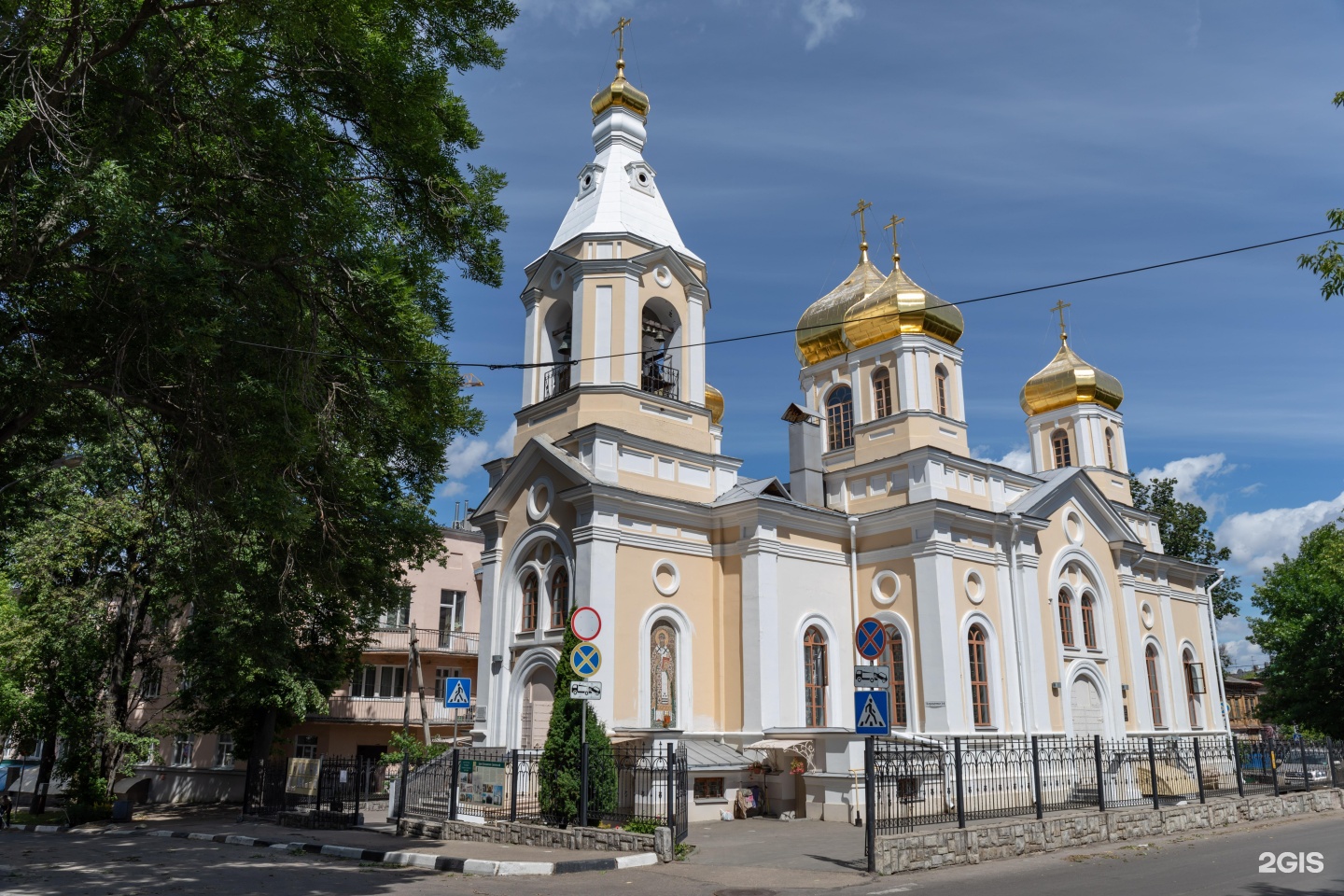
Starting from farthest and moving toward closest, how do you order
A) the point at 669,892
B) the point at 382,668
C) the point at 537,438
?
the point at 382,668 < the point at 537,438 < the point at 669,892

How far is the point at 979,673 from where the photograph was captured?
70.3 ft

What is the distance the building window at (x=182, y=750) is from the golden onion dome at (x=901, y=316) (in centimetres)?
2246

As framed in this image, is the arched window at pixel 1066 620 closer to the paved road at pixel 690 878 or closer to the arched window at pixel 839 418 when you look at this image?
the arched window at pixel 839 418

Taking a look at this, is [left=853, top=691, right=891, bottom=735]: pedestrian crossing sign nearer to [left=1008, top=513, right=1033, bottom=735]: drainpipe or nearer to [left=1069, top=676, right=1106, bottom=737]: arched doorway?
[left=1008, top=513, right=1033, bottom=735]: drainpipe

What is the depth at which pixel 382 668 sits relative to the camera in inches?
1155

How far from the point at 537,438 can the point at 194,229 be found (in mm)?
11224

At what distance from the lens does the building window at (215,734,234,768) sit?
28266 millimetres

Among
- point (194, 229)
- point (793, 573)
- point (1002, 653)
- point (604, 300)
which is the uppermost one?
point (604, 300)

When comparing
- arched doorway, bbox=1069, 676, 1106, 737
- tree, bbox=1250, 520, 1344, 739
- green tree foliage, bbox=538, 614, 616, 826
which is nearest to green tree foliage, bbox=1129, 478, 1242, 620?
tree, bbox=1250, 520, 1344, 739

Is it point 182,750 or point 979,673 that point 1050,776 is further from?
point 182,750

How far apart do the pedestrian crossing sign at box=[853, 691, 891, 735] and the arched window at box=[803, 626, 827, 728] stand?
9084 mm

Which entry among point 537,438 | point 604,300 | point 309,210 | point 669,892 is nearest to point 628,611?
point 537,438

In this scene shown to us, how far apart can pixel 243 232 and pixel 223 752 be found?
24.0 meters

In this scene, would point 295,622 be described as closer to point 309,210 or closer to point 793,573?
point 793,573
